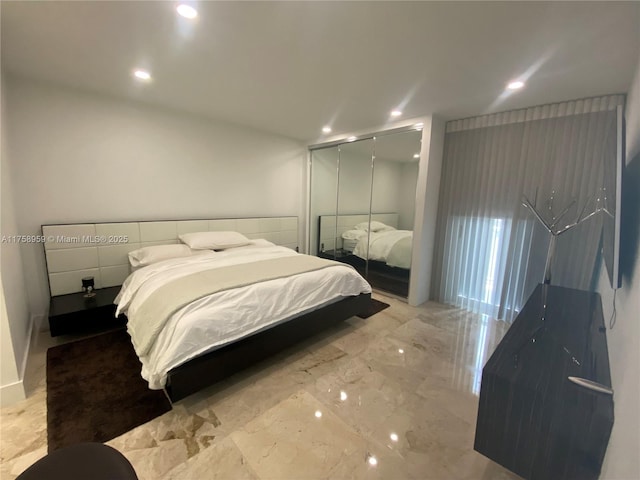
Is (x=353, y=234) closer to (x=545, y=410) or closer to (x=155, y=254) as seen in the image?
(x=155, y=254)

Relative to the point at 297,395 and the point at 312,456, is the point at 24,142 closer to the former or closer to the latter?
the point at 297,395

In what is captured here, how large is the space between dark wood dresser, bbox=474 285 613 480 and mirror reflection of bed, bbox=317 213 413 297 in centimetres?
223

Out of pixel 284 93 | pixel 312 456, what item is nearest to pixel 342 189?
pixel 284 93

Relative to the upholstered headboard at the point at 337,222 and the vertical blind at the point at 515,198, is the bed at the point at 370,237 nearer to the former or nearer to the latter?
the upholstered headboard at the point at 337,222

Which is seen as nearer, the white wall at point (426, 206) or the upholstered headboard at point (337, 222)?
the white wall at point (426, 206)

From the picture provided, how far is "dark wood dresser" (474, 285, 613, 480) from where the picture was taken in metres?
1.04

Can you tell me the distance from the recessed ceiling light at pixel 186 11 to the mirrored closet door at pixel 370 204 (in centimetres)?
257

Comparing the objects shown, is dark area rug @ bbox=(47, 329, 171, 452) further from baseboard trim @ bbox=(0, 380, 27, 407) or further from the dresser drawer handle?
the dresser drawer handle

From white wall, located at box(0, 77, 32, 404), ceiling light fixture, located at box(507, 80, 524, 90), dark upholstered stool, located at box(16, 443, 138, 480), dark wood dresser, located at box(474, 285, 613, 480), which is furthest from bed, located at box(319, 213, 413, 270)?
white wall, located at box(0, 77, 32, 404)

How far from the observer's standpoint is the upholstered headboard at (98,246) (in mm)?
2678

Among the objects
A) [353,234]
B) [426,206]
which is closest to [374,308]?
[353,234]

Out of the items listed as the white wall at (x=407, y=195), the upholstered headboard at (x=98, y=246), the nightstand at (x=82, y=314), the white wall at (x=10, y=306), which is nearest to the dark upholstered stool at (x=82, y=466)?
the white wall at (x=10, y=306)

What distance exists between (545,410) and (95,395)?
103 inches

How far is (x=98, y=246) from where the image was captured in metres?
2.88
